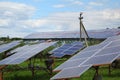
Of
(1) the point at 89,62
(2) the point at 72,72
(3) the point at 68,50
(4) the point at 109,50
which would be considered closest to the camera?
(2) the point at 72,72

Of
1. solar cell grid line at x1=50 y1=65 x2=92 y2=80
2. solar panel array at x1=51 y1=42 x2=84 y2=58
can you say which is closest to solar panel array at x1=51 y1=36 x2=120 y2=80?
solar cell grid line at x1=50 y1=65 x2=92 y2=80

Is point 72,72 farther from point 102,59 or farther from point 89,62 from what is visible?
point 102,59

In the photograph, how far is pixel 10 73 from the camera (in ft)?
59.6

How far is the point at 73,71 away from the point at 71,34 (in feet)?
127

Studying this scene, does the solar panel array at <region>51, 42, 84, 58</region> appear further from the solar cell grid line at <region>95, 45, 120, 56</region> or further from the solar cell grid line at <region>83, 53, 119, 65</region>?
the solar cell grid line at <region>83, 53, 119, 65</region>

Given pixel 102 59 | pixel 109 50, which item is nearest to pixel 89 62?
pixel 102 59

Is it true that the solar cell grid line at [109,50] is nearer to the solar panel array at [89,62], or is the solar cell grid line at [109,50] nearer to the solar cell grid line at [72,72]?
the solar panel array at [89,62]

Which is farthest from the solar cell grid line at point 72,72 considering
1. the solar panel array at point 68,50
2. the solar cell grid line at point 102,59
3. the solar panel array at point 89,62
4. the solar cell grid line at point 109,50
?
the solar panel array at point 68,50

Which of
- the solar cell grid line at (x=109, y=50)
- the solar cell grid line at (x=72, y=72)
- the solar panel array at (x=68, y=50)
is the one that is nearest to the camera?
the solar cell grid line at (x=72, y=72)

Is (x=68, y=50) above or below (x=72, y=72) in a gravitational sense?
below

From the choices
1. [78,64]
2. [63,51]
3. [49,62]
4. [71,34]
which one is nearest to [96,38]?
[71,34]

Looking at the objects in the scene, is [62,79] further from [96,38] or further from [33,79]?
[96,38]

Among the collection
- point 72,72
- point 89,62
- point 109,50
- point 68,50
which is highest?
point 109,50

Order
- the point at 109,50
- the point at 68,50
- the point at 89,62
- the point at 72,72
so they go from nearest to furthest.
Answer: the point at 72,72, the point at 89,62, the point at 109,50, the point at 68,50
